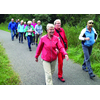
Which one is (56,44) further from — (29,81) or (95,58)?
(95,58)

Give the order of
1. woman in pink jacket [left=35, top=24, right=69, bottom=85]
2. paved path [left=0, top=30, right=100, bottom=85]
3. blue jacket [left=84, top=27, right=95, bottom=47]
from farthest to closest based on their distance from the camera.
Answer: blue jacket [left=84, top=27, right=95, bottom=47]
paved path [left=0, top=30, right=100, bottom=85]
woman in pink jacket [left=35, top=24, right=69, bottom=85]

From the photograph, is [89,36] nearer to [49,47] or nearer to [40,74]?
[49,47]

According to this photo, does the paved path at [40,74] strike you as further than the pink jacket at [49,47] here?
Yes

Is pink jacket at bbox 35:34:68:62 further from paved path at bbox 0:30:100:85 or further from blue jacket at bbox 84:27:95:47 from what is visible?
blue jacket at bbox 84:27:95:47

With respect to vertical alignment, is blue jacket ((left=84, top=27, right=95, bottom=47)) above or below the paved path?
above

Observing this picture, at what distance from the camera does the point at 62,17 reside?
68.5ft

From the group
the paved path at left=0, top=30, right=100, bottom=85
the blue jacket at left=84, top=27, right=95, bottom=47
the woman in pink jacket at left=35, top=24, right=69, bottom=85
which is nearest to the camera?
the woman in pink jacket at left=35, top=24, right=69, bottom=85

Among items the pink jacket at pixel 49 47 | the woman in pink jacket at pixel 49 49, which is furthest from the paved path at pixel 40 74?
the pink jacket at pixel 49 47

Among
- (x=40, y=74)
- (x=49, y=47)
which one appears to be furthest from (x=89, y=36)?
(x=40, y=74)

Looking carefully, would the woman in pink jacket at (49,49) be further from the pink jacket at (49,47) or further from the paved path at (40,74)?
the paved path at (40,74)

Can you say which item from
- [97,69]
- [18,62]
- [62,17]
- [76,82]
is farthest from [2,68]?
[62,17]

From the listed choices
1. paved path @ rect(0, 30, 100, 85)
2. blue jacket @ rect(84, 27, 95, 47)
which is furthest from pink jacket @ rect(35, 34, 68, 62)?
blue jacket @ rect(84, 27, 95, 47)

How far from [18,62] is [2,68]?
1209 millimetres

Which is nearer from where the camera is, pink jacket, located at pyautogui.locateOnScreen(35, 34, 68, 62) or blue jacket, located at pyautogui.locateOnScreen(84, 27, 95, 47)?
pink jacket, located at pyautogui.locateOnScreen(35, 34, 68, 62)
